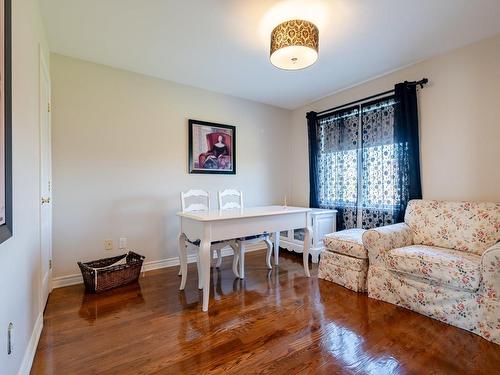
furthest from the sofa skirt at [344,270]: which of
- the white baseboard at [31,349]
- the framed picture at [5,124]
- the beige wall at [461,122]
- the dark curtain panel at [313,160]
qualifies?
the framed picture at [5,124]

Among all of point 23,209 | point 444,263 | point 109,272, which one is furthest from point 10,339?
point 444,263

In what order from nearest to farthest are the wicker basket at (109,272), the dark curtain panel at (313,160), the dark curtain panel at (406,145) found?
1. the wicker basket at (109,272)
2. the dark curtain panel at (406,145)
3. the dark curtain panel at (313,160)

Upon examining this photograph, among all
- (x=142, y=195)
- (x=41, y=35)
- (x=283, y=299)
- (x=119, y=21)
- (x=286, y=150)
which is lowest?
(x=283, y=299)

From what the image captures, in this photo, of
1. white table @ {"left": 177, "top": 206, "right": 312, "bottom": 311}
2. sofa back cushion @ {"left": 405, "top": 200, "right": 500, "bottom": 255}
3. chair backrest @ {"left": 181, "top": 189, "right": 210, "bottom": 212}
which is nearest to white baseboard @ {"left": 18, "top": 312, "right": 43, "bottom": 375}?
white table @ {"left": 177, "top": 206, "right": 312, "bottom": 311}

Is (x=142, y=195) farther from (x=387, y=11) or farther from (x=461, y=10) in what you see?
(x=461, y=10)

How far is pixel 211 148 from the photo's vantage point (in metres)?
3.55

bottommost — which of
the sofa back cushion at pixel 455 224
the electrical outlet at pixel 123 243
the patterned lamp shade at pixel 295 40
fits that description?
the electrical outlet at pixel 123 243

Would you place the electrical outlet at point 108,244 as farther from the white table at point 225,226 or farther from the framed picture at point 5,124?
→ the framed picture at point 5,124

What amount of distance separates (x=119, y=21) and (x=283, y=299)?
274 cm

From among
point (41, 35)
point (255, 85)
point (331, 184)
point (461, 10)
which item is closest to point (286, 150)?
point (331, 184)

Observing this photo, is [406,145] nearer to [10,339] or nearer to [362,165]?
[362,165]

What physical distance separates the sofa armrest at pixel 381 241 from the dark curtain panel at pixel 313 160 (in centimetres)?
151

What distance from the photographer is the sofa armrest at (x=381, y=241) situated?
7.61ft

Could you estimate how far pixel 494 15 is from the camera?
2047 mm
